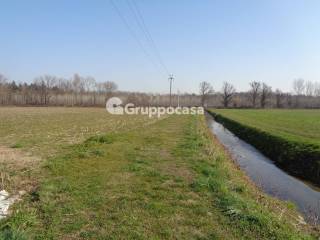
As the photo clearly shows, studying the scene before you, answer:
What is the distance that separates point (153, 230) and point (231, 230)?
149 cm

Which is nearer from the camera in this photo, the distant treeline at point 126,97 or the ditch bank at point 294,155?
the ditch bank at point 294,155

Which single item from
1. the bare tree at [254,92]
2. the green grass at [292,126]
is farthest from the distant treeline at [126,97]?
the green grass at [292,126]

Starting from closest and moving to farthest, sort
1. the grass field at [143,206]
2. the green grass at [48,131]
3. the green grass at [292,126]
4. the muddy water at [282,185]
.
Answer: the grass field at [143,206] → the muddy water at [282,185] → the green grass at [48,131] → the green grass at [292,126]

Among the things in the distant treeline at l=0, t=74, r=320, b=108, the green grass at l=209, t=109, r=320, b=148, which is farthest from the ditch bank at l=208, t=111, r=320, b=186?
the distant treeline at l=0, t=74, r=320, b=108

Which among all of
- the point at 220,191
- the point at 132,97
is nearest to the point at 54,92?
the point at 132,97

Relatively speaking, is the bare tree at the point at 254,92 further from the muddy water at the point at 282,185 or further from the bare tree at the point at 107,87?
the muddy water at the point at 282,185

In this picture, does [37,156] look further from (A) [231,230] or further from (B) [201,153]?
(A) [231,230]

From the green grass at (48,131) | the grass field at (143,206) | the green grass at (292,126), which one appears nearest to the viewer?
the grass field at (143,206)

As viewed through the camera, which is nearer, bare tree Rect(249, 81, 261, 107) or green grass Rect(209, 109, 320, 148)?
green grass Rect(209, 109, 320, 148)

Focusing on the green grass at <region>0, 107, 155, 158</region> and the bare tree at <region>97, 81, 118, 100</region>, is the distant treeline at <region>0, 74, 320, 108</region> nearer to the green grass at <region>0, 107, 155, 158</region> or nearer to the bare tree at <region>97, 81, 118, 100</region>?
the bare tree at <region>97, 81, 118, 100</region>

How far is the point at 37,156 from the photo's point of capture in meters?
12.7

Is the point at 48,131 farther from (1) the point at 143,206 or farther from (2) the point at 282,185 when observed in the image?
(1) the point at 143,206

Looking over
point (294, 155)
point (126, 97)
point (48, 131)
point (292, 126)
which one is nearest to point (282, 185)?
point (294, 155)

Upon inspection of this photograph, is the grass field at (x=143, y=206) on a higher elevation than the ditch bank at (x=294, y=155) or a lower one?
higher
